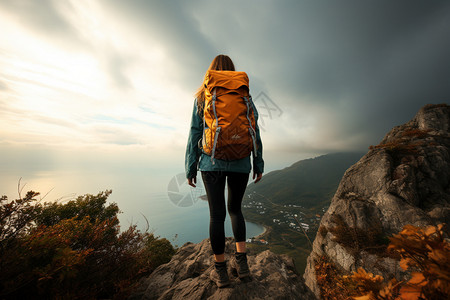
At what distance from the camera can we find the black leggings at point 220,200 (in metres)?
2.51

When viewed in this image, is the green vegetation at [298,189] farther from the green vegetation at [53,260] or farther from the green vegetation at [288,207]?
the green vegetation at [53,260]

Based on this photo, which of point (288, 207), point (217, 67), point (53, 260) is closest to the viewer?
point (53, 260)

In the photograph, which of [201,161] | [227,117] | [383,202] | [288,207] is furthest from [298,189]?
[227,117]

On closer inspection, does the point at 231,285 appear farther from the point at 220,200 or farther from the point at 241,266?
the point at 220,200

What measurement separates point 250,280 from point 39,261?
3333 millimetres

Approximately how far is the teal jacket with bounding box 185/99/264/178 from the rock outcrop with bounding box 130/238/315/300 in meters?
1.86

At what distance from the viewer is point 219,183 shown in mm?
2611

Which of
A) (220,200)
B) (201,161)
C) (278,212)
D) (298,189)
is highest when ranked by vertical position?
(201,161)

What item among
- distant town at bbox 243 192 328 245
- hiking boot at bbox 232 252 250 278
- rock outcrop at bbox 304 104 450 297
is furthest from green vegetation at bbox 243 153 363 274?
hiking boot at bbox 232 252 250 278

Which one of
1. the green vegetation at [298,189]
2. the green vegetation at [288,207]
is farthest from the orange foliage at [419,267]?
the green vegetation at [298,189]

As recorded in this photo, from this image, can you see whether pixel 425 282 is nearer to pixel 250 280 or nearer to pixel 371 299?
pixel 371 299

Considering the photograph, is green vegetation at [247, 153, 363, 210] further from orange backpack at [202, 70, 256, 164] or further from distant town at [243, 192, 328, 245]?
orange backpack at [202, 70, 256, 164]

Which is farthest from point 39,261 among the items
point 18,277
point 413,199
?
point 413,199

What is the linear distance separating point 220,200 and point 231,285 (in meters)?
1.36
